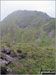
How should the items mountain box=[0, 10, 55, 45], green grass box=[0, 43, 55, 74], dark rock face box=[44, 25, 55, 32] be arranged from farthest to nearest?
dark rock face box=[44, 25, 55, 32] < mountain box=[0, 10, 55, 45] < green grass box=[0, 43, 55, 74]

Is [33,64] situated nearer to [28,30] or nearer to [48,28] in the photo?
[48,28]

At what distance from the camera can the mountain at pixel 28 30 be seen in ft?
427

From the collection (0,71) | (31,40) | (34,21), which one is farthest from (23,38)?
(0,71)

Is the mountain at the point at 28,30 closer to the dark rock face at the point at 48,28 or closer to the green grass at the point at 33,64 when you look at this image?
the dark rock face at the point at 48,28

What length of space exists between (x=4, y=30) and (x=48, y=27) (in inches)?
1778

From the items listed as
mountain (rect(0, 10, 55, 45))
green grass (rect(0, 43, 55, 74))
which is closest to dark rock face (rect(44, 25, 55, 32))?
mountain (rect(0, 10, 55, 45))

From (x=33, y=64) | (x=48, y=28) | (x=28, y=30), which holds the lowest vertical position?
(x=33, y=64)

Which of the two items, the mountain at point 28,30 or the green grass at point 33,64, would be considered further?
the mountain at point 28,30

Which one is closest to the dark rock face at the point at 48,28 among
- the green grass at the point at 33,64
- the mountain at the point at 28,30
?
the mountain at the point at 28,30

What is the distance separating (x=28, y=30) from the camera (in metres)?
153

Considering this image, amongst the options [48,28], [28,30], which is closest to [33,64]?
[48,28]

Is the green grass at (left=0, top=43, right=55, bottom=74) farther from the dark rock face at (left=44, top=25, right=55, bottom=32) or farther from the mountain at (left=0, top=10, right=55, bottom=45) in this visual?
the dark rock face at (left=44, top=25, right=55, bottom=32)

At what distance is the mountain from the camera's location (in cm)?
13025

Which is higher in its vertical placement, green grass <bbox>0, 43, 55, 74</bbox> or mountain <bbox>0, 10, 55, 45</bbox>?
mountain <bbox>0, 10, 55, 45</bbox>
